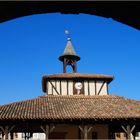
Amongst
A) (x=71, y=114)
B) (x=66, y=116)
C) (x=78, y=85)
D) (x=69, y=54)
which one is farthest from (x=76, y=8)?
(x=69, y=54)

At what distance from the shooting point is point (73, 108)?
25.1 metres

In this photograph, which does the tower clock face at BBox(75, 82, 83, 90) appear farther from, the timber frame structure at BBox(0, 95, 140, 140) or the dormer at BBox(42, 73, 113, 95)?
the timber frame structure at BBox(0, 95, 140, 140)

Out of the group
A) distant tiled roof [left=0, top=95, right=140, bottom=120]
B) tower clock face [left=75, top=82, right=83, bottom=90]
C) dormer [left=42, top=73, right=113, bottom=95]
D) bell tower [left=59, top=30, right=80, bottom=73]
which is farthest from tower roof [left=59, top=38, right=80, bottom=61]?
distant tiled roof [left=0, top=95, right=140, bottom=120]

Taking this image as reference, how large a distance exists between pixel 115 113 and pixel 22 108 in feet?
24.0

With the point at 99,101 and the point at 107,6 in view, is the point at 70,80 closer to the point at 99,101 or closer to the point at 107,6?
the point at 99,101

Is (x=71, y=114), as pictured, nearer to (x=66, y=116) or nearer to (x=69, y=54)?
(x=66, y=116)

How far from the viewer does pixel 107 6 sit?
231 centimetres

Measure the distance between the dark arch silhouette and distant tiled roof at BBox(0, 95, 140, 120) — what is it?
66.8 ft

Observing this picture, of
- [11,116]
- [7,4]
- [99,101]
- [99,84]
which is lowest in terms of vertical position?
[7,4]

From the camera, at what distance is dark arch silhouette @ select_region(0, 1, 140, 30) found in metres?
2.26

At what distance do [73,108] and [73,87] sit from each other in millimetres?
7300

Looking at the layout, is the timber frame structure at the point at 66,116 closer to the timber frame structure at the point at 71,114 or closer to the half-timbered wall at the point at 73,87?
the timber frame structure at the point at 71,114

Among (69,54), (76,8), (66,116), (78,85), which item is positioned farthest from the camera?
(69,54)

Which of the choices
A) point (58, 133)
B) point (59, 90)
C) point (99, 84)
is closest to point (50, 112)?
point (58, 133)
